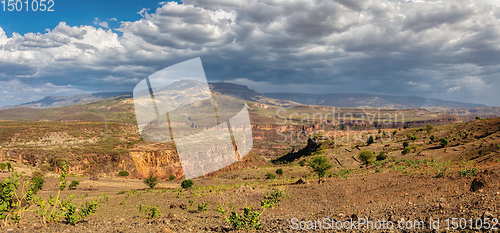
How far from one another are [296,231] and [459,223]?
13.9 feet

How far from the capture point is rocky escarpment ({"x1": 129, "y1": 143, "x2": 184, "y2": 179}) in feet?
170

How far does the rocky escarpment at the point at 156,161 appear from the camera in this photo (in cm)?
5188

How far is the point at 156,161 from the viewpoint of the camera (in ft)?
176

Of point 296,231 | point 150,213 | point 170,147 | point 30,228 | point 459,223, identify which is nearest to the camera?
point 459,223

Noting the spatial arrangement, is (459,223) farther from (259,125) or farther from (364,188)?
(259,125)

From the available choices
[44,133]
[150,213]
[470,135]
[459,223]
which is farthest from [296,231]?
[44,133]

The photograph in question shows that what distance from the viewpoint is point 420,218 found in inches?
302

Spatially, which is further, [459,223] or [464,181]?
[464,181]

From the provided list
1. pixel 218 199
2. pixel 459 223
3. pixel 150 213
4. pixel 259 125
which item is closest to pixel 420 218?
pixel 459 223

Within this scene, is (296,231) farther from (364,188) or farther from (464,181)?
(364,188)

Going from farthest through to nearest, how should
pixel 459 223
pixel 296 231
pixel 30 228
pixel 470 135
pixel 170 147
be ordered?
1. pixel 170 147
2. pixel 470 135
3. pixel 296 231
4. pixel 30 228
5. pixel 459 223

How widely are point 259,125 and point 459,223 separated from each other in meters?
186

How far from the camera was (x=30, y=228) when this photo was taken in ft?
24.1

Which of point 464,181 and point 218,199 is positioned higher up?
point 464,181
